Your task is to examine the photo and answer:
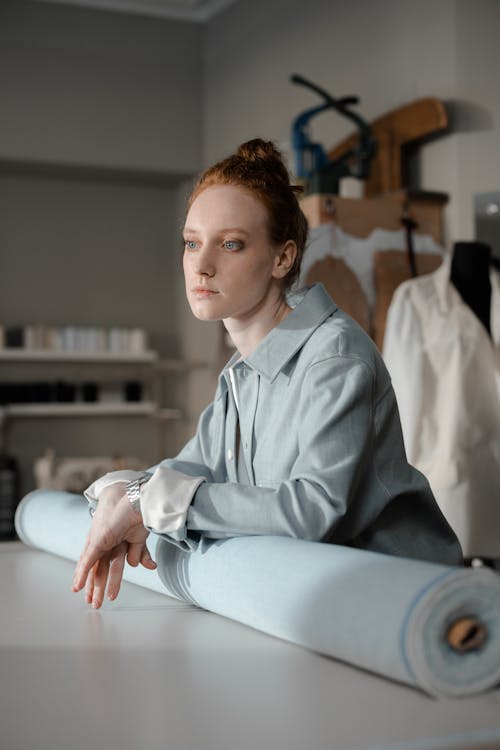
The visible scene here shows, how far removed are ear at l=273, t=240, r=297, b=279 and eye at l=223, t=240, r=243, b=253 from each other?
0.21 ft

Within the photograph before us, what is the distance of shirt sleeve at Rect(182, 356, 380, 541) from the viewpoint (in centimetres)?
102

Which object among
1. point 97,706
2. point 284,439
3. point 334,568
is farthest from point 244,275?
point 97,706

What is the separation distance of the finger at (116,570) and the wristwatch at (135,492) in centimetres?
5

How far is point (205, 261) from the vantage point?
1216mm

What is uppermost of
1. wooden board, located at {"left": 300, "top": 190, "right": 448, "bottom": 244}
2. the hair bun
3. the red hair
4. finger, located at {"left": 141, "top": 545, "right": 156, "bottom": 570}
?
wooden board, located at {"left": 300, "top": 190, "right": 448, "bottom": 244}

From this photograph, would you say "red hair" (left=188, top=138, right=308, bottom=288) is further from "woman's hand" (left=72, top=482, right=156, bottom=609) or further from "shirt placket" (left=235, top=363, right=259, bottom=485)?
"woman's hand" (left=72, top=482, right=156, bottom=609)

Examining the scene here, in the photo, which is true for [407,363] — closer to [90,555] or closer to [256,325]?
[256,325]

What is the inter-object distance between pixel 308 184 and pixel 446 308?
819mm

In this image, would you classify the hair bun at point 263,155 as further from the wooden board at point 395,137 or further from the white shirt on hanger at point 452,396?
the wooden board at point 395,137

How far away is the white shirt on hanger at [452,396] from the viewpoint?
2648 mm

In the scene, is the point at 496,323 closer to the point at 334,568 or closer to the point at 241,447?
the point at 241,447

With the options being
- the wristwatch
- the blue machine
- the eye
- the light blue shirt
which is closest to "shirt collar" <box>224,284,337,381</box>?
the light blue shirt

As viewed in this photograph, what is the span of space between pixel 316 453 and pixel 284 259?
0.32 metres

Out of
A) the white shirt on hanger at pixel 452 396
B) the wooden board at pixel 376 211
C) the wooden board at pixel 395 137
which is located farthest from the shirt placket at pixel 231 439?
the wooden board at pixel 395 137
